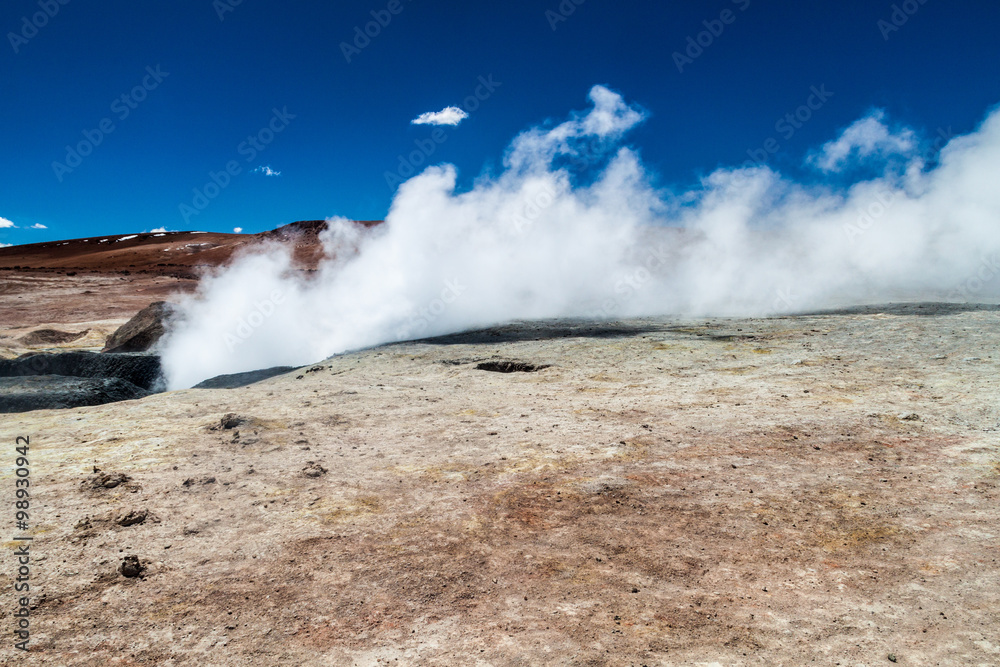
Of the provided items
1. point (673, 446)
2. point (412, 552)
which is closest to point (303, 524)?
point (412, 552)

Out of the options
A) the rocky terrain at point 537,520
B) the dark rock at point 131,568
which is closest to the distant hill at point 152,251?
the rocky terrain at point 537,520

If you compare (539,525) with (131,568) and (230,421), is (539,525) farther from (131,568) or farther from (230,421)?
(230,421)

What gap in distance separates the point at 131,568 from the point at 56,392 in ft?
17.7

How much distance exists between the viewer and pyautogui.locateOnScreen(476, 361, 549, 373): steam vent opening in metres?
7.48

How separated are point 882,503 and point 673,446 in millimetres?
1383

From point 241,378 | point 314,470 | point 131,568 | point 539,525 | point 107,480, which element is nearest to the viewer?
point 131,568

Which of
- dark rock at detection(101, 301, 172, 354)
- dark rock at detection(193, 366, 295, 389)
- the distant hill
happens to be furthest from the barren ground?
the distant hill

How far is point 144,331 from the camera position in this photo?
12125mm

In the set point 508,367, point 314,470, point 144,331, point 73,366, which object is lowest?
point 314,470

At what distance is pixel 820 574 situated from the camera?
8.62 feet

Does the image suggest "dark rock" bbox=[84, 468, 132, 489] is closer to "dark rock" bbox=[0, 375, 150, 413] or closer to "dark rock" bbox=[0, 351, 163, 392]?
"dark rock" bbox=[0, 375, 150, 413]

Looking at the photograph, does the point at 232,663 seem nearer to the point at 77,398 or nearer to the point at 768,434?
the point at 768,434

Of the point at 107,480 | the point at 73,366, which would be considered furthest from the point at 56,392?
the point at 107,480

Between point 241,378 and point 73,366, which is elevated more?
point 73,366
